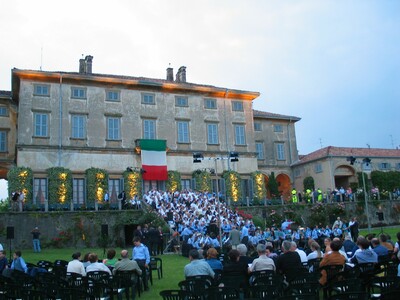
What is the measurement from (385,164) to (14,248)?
120 ft

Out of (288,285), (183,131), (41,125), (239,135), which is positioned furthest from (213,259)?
(239,135)

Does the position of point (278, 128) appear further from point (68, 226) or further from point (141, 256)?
point (141, 256)

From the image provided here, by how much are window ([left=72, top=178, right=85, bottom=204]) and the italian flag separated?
492 cm

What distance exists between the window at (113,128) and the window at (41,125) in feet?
15.7

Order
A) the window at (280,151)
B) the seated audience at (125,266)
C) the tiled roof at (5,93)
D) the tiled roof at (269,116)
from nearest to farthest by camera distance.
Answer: the seated audience at (125,266)
the tiled roof at (5,93)
the tiled roof at (269,116)
the window at (280,151)

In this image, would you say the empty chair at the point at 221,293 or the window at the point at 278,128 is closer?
the empty chair at the point at 221,293

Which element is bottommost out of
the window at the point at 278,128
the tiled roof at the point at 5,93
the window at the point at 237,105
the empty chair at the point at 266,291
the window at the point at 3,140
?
the empty chair at the point at 266,291

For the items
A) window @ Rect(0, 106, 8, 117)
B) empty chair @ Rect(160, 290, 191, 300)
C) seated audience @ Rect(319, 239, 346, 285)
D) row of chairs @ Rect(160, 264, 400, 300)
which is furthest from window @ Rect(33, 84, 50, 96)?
empty chair @ Rect(160, 290, 191, 300)

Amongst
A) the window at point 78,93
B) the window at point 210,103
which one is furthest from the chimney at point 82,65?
the window at point 210,103

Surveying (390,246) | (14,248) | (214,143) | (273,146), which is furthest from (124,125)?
(390,246)

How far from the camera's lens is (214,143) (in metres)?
38.8

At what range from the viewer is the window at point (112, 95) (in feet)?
117

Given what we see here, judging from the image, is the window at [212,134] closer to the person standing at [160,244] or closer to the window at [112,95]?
the window at [112,95]

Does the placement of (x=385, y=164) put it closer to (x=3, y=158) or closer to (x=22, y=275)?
(x=3, y=158)
